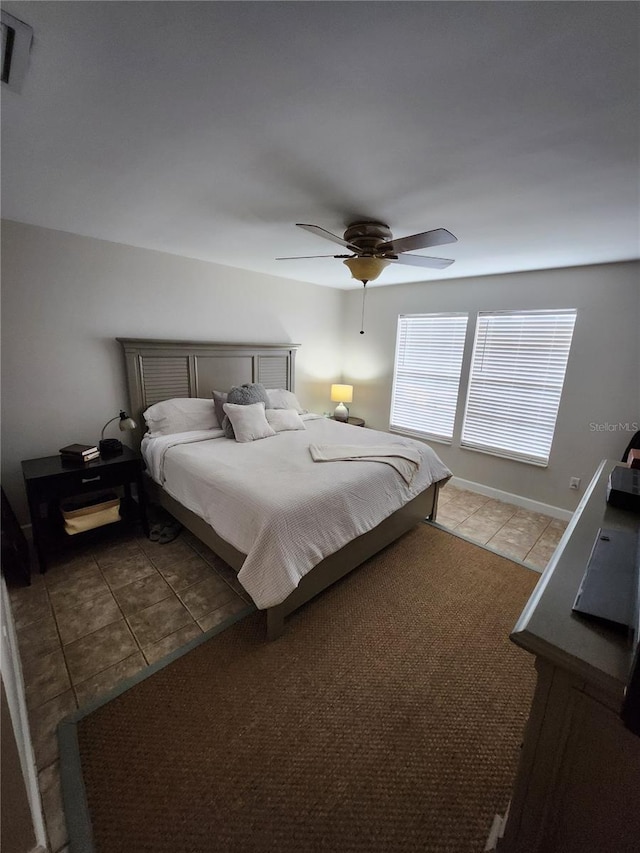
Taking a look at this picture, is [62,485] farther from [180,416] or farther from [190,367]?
[190,367]

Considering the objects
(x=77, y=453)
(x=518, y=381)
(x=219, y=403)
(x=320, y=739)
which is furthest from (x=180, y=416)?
(x=518, y=381)

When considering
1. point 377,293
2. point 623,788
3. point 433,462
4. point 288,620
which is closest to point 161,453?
point 288,620

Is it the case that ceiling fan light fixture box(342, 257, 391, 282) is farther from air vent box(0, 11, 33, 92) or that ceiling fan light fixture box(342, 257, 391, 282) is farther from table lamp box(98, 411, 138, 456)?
table lamp box(98, 411, 138, 456)

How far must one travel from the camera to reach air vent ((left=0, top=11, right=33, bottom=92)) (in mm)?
826

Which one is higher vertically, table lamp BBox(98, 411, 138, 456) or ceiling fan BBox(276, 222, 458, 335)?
ceiling fan BBox(276, 222, 458, 335)

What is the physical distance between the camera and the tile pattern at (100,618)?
1.46 m

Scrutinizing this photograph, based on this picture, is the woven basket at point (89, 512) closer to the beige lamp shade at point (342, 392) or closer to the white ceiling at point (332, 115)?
the white ceiling at point (332, 115)

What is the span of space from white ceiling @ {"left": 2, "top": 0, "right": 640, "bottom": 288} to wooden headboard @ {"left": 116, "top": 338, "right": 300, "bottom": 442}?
1.14 metres

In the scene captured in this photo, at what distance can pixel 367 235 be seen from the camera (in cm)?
211

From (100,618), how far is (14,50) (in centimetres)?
241

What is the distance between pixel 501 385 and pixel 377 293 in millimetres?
1960

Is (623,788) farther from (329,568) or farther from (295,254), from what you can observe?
(295,254)

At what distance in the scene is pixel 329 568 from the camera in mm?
2070

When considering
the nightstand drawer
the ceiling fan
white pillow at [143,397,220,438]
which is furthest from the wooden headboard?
the ceiling fan
